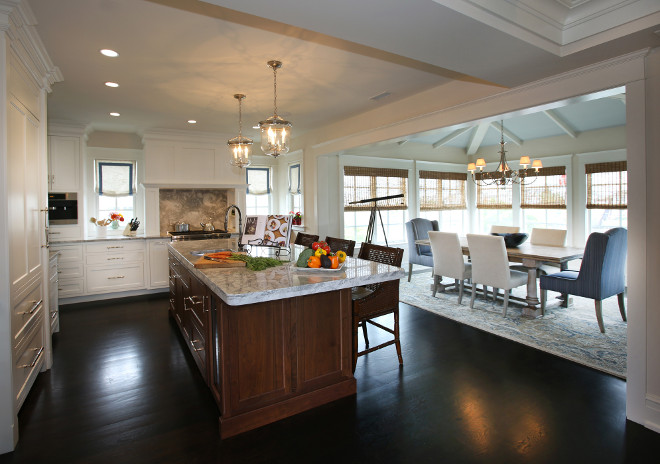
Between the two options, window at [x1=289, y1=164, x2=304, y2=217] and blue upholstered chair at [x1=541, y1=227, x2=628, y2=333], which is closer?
blue upholstered chair at [x1=541, y1=227, x2=628, y2=333]

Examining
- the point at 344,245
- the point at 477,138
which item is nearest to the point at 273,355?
the point at 344,245

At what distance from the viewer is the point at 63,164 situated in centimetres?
522

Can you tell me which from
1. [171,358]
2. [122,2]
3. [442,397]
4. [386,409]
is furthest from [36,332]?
[442,397]

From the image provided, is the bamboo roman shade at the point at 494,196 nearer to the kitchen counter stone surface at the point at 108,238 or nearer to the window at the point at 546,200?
the window at the point at 546,200

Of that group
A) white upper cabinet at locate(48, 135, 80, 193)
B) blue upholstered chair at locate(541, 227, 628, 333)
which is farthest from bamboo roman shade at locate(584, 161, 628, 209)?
white upper cabinet at locate(48, 135, 80, 193)

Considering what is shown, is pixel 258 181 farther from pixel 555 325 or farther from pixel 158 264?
pixel 555 325

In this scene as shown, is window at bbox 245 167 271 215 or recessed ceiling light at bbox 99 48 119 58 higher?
recessed ceiling light at bbox 99 48 119 58

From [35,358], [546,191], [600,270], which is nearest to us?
[35,358]

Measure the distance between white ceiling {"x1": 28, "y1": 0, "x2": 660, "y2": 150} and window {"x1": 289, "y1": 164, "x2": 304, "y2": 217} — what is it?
2049 millimetres

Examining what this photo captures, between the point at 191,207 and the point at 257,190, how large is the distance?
50.1 inches

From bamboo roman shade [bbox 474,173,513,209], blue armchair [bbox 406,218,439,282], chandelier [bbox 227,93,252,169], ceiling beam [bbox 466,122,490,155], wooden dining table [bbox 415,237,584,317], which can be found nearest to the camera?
chandelier [bbox 227,93,252,169]

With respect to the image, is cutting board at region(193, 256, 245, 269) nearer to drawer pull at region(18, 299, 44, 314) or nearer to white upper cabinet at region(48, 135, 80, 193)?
drawer pull at region(18, 299, 44, 314)

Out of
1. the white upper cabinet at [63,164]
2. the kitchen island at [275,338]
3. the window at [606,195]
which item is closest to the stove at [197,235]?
the white upper cabinet at [63,164]

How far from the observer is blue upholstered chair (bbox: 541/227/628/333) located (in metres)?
3.71
